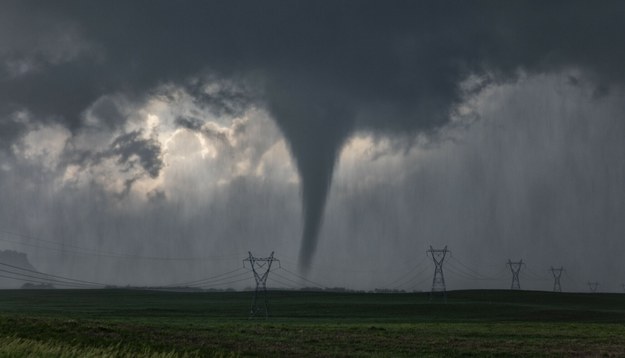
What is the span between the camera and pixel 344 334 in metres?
49.8

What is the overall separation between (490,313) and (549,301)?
6974cm

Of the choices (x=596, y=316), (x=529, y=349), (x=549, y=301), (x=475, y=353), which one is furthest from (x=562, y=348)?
(x=549, y=301)

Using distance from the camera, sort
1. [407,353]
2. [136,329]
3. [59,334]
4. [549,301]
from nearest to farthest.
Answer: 1. [407,353]
2. [59,334]
3. [136,329]
4. [549,301]

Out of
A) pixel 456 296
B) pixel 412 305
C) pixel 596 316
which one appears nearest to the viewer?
pixel 596 316

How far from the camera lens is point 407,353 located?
36.8 meters

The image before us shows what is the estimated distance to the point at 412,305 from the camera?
13200 centimetres

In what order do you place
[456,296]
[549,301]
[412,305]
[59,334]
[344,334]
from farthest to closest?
[456,296]
[549,301]
[412,305]
[344,334]
[59,334]

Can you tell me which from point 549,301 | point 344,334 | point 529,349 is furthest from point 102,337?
point 549,301

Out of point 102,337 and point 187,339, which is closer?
point 102,337

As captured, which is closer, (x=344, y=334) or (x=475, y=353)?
(x=475, y=353)

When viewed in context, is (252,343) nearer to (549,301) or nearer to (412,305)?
(412,305)

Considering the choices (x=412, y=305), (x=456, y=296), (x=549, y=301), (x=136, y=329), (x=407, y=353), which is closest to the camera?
(x=407, y=353)

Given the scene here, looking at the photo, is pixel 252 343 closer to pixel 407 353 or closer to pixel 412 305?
pixel 407 353

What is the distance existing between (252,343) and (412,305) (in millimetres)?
97578
